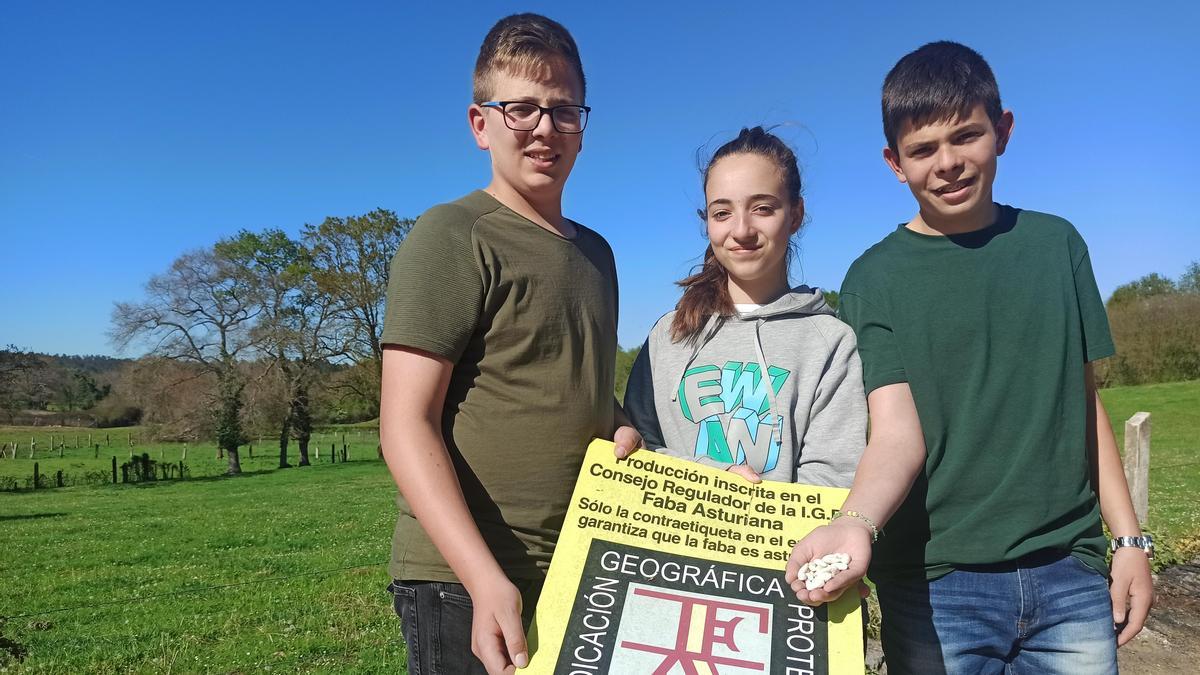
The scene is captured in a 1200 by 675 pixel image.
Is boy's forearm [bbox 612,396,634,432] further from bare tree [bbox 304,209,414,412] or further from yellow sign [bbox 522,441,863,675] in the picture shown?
bare tree [bbox 304,209,414,412]

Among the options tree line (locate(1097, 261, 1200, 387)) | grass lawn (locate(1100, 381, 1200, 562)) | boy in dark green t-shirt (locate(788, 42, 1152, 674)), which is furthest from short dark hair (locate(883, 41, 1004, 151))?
tree line (locate(1097, 261, 1200, 387))

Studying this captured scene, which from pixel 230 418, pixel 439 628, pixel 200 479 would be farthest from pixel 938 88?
pixel 230 418

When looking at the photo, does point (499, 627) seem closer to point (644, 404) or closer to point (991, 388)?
point (644, 404)

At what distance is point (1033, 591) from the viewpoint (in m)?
1.96

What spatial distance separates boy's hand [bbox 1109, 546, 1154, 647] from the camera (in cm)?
204

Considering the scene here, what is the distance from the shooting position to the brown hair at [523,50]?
6.16 feet

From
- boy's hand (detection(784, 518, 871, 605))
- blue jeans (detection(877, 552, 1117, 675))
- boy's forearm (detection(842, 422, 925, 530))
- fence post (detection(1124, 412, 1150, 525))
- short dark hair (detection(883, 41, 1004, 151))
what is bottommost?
fence post (detection(1124, 412, 1150, 525))

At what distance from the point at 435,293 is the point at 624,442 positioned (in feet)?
1.93

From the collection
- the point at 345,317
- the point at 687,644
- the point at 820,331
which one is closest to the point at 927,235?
the point at 820,331

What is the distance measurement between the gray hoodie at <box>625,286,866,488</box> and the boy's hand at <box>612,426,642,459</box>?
203 mm

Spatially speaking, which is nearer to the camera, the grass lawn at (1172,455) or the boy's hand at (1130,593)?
the boy's hand at (1130,593)

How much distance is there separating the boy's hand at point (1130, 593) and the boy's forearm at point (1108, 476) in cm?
9

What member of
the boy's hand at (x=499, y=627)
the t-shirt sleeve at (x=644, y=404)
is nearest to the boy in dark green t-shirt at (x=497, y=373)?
the boy's hand at (x=499, y=627)

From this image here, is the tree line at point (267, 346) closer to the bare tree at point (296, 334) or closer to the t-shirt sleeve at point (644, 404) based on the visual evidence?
the bare tree at point (296, 334)
